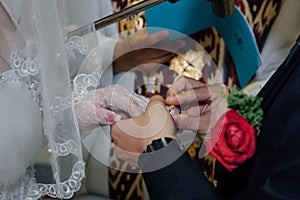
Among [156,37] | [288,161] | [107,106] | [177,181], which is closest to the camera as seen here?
[288,161]

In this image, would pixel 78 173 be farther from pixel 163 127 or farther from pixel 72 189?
pixel 163 127

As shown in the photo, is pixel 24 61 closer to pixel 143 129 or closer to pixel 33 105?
pixel 33 105

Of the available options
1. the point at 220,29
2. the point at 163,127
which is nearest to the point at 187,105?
the point at 163,127

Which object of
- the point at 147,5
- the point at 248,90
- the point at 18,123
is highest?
the point at 147,5

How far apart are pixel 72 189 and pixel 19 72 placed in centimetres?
17

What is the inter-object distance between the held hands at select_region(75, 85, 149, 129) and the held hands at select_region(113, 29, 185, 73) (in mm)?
A: 241

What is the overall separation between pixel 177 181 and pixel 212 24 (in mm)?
474

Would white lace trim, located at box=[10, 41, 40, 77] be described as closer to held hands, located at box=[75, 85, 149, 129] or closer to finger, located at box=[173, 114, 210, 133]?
held hands, located at box=[75, 85, 149, 129]

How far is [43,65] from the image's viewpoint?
25.7 inches

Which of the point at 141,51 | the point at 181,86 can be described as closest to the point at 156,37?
the point at 141,51

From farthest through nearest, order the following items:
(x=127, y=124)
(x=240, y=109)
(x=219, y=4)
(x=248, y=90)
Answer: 1. (x=248, y=90)
2. (x=219, y=4)
3. (x=127, y=124)
4. (x=240, y=109)

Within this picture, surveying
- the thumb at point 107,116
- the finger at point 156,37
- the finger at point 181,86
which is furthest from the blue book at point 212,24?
the thumb at point 107,116

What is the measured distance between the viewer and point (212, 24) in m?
1.02

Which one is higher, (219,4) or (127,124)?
(219,4)
